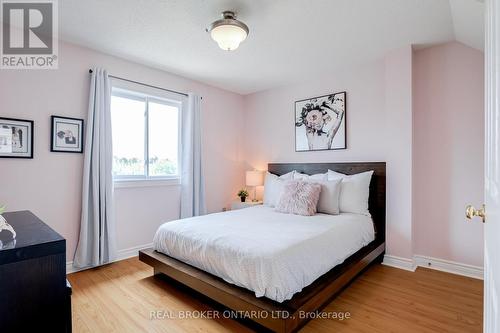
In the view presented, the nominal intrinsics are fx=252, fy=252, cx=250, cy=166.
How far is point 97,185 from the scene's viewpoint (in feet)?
9.36

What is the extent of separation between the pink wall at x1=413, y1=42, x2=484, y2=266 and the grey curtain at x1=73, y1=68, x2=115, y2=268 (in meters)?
3.61

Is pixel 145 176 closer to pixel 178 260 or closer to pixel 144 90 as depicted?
pixel 144 90

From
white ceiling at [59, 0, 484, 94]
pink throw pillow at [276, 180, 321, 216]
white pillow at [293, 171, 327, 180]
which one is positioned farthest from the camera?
white pillow at [293, 171, 327, 180]

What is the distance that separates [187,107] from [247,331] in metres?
3.07

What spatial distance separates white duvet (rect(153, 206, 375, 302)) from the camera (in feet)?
5.59

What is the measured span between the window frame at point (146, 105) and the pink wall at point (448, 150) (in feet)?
10.3

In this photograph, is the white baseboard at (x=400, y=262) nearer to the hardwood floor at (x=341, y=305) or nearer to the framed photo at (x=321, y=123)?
the hardwood floor at (x=341, y=305)

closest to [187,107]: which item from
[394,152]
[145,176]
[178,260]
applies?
[145,176]

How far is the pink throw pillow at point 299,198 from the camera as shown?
291 cm

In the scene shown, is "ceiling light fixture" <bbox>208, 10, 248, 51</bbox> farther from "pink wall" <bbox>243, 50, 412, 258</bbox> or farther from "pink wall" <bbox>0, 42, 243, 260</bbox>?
"pink wall" <bbox>243, 50, 412, 258</bbox>

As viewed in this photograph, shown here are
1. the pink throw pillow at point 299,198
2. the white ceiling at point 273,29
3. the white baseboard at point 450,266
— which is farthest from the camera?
the pink throw pillow at point 299,198

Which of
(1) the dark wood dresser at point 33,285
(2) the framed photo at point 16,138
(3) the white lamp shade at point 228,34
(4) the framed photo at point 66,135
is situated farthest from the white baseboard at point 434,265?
(2) the framed photo at point 16,138

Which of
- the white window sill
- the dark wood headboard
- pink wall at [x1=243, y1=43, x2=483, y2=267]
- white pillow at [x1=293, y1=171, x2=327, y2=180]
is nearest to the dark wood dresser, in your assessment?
the white window sill

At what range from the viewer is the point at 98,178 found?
9.42 feet
